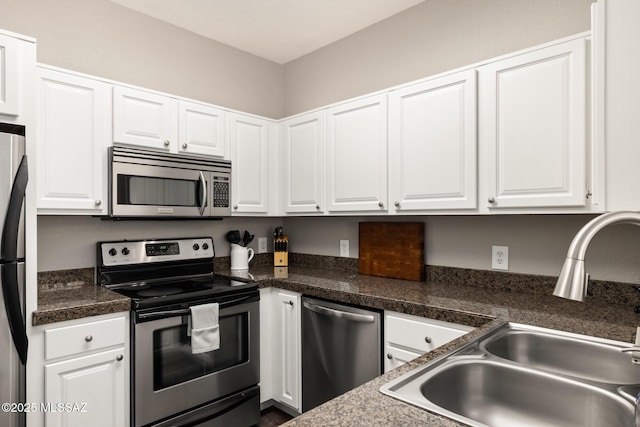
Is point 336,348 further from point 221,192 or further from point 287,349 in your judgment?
point 221,192

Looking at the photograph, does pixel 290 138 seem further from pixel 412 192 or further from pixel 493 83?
pixel 493 83

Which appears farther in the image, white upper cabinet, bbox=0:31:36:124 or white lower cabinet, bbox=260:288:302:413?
white lower cabinet, bbox=260:288:302:413

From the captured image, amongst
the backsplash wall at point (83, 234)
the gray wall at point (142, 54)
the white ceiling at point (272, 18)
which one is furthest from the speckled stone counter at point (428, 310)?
the white ceiling at point (272, 18)

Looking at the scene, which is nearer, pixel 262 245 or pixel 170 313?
pixel 170 313

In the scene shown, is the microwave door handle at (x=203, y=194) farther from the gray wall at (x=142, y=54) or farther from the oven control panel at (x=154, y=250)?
the gray wall at (x=142, y=54)

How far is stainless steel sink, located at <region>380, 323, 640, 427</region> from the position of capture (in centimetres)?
89

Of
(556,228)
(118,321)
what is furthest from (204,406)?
(556,228)

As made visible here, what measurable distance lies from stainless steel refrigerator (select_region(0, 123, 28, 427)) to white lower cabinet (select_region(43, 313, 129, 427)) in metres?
0.10

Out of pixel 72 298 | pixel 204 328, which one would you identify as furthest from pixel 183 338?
pixel 72 298

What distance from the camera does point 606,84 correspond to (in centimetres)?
101

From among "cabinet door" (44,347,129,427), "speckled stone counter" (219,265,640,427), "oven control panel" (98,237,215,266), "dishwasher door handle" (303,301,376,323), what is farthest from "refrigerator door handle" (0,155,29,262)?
"dishwasher door handle" (303,301,376,323)

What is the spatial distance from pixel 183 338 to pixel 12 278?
822 mm

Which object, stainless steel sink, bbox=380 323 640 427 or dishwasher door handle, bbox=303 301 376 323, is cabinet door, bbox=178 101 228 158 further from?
stainless steel sink, bbox=380 323 640 427

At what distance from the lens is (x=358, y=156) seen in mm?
2473
